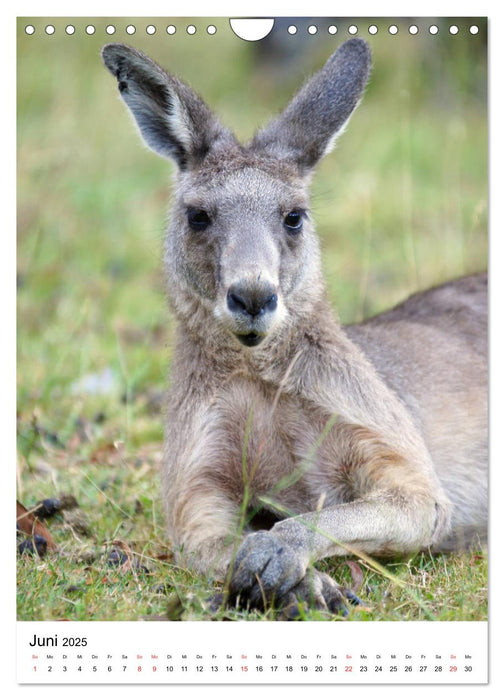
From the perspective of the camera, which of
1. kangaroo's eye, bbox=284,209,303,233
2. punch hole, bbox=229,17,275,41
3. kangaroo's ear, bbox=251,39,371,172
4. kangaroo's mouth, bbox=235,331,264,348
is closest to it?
punch hole, bbox=229,17,275,41

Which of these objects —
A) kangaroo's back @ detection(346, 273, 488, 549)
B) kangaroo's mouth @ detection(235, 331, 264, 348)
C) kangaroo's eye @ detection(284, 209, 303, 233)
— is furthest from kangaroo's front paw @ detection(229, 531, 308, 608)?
kangaroo's eye @ detection(284, 209, 303, 233)

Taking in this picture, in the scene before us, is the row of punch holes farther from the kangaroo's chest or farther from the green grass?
the kangaroo's chest

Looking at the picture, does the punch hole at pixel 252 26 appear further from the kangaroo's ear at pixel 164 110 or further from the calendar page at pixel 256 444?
the kangaroo's ear at pixel 164 110

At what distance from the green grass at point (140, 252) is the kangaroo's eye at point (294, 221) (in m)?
1.00

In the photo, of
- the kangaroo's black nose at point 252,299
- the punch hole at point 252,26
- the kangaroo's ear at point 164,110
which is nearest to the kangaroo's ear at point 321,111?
the kangaroo's ear at point 164,110

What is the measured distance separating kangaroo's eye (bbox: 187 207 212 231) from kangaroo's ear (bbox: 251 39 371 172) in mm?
593

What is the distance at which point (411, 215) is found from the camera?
33.9 ft

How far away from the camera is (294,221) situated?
5359 mm

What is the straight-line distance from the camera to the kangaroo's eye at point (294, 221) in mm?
5305

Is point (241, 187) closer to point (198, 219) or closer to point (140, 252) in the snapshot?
point (198, 219)

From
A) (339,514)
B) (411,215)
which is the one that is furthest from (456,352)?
(411,215)

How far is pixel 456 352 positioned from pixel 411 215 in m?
4.05

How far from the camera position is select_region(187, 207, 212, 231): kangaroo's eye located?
17.2ft
